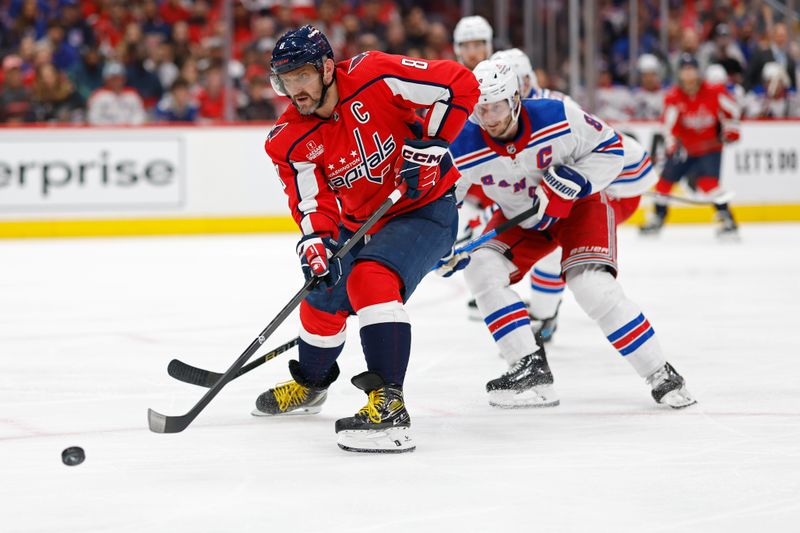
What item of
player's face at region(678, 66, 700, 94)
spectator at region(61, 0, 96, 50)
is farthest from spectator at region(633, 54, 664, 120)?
spectator at region(61, 0, 96, 50)

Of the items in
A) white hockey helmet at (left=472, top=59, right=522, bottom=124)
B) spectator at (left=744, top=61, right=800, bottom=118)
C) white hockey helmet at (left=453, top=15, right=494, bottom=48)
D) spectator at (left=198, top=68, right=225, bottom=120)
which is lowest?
spectator at (left=744, top=61, right=800, bottom=118)

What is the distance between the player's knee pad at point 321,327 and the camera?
3.24 m

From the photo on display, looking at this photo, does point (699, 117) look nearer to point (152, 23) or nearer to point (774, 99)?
point (774, 99)

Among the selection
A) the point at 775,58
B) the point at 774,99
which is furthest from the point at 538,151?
the point at 775,58

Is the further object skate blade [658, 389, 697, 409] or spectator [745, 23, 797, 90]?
spectator [745, 23, 797, 90]

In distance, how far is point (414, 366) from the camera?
4082 millimetres

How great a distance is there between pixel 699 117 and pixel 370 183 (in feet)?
20.6

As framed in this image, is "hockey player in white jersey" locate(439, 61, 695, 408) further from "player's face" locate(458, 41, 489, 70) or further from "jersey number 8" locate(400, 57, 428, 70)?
"player's face" locate(458, 41, 489, 70)

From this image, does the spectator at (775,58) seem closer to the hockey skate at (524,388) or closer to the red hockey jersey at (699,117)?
the red hockey jersey at (699,117)

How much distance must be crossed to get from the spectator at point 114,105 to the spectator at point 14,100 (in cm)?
44

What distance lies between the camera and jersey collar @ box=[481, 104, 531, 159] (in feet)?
11.6

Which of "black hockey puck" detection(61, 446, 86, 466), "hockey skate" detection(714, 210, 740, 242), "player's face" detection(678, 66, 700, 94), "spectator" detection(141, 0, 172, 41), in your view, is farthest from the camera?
"spectator" detection(141, 0, 172, 41)

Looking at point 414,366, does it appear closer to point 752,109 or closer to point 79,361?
point 79,361

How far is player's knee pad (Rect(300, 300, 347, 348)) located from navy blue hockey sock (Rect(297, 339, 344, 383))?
2 cm
